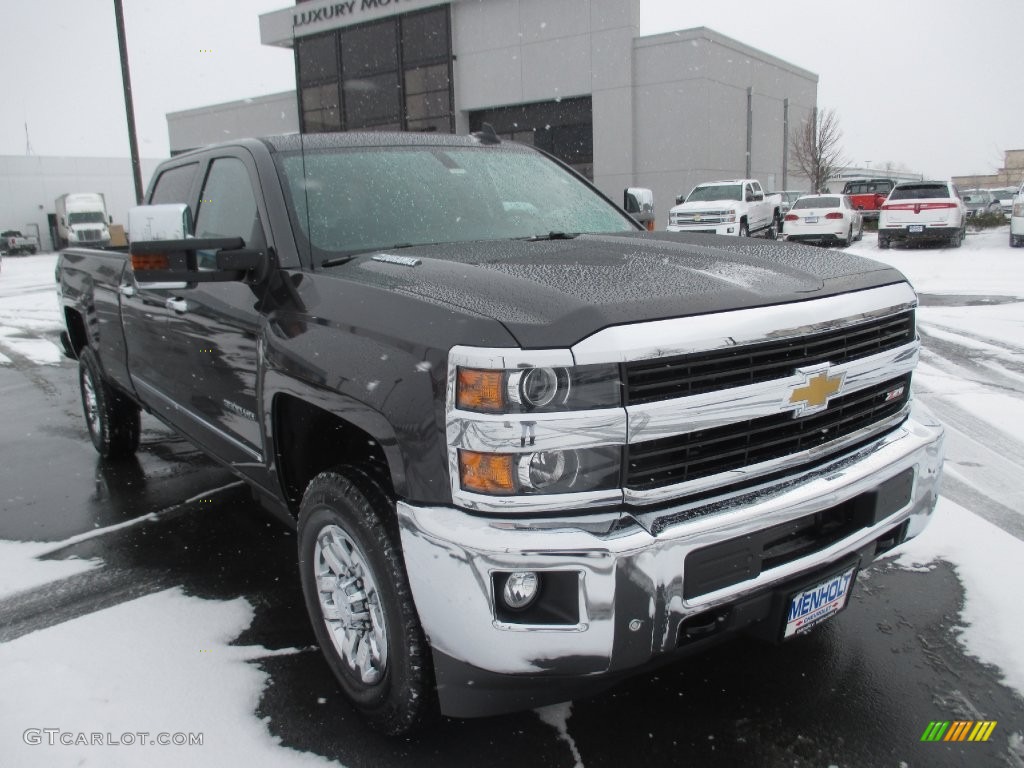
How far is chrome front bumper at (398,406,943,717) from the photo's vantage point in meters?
1.96

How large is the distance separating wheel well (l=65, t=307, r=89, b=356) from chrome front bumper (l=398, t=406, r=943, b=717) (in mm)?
4612

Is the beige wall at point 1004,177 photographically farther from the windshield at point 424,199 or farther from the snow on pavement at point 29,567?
the snow on pavement at point 29,567

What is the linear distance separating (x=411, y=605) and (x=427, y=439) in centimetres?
48

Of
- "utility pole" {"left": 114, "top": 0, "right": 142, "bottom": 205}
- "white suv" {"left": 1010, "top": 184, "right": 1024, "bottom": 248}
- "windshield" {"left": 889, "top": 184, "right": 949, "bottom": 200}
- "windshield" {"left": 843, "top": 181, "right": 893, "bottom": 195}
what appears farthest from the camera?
"windshield" {"left": 843, "top": 181, "right": 893, "bottom": 195}

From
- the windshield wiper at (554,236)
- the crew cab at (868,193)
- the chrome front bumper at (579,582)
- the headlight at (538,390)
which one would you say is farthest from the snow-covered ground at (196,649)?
the crew cab at (868,193)

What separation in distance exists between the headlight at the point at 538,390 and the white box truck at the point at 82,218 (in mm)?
44058

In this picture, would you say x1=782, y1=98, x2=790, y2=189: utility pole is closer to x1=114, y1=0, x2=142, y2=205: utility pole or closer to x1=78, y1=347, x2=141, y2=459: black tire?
x1=114, y1=0, x2=142, y2=205: utility pole

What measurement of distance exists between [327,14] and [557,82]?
9837mm

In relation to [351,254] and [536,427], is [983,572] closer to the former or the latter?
[536,427]

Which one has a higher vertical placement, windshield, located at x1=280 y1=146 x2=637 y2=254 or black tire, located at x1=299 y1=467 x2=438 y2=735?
windshield, located at x1=280 y1=146 x2=637 y2=254

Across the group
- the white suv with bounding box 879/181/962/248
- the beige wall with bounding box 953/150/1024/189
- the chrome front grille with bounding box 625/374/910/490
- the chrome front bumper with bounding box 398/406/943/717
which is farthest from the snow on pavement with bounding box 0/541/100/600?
the beige wall with bounding box 953/150/1024/189

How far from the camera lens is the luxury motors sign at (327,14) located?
30.2 meters

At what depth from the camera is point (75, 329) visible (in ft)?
19.2

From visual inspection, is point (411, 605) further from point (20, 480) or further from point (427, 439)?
point (20, 480)
